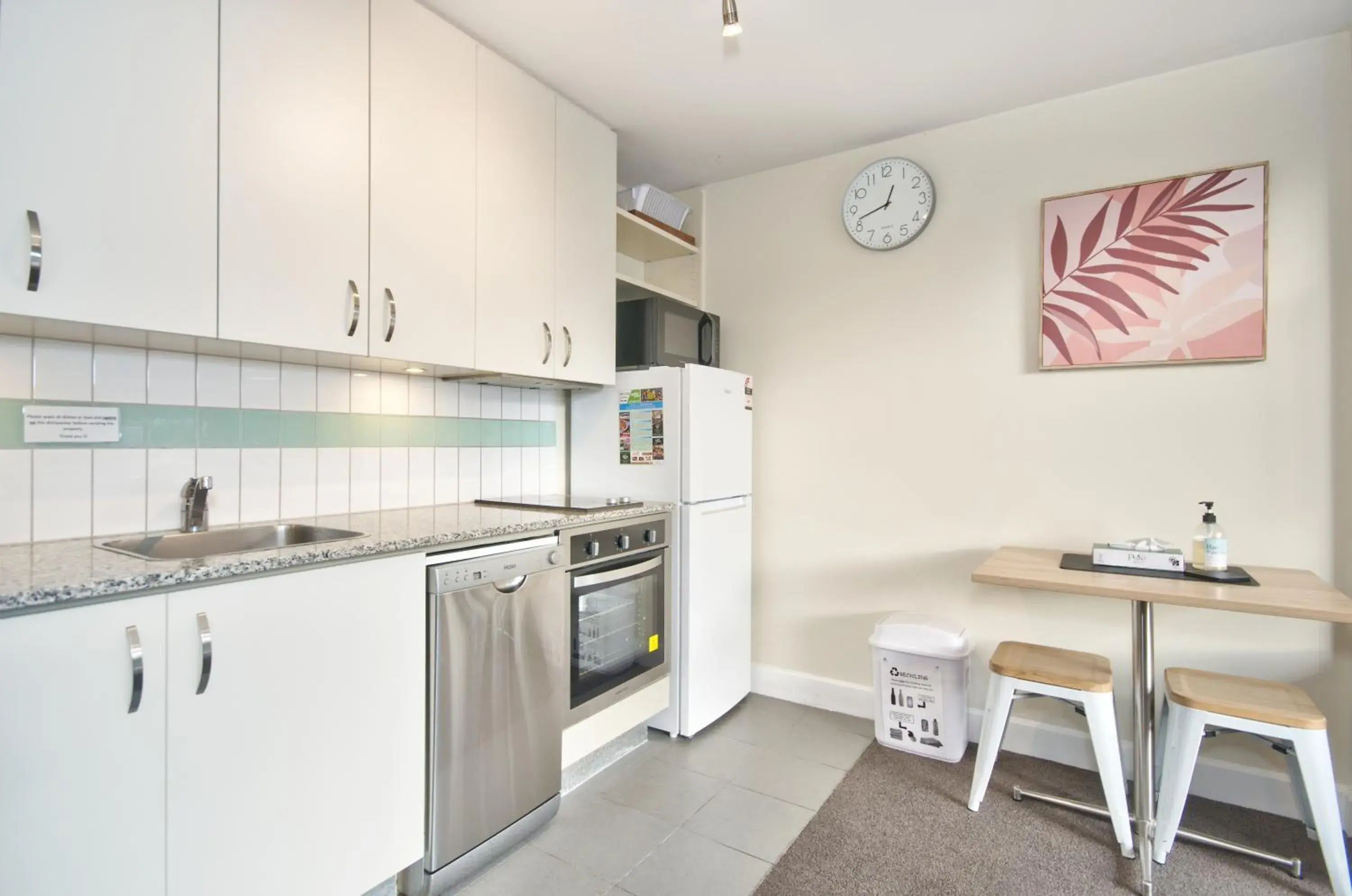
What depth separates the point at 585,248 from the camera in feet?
8.39

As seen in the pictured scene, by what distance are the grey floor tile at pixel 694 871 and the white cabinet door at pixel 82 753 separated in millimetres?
1112

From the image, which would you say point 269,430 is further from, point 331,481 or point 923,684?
point 923,684

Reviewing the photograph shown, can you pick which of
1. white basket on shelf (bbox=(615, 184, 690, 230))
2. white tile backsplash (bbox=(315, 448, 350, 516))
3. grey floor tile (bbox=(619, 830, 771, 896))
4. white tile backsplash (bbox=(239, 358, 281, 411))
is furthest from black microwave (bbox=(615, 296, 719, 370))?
grey floor tile (bbox=(619, 830, 771, 896))

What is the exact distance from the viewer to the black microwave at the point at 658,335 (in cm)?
281

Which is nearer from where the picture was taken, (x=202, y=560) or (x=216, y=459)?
(x=202, y=560)

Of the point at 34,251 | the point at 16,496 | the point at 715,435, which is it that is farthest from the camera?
the point at 715,435

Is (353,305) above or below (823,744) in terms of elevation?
above

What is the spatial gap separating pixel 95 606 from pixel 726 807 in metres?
1.79

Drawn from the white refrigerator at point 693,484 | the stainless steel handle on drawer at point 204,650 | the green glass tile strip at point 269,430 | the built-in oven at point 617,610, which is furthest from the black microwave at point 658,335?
the stainless steel handle on drawer at point 204,650

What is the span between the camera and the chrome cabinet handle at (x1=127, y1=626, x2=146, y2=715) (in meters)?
1.19

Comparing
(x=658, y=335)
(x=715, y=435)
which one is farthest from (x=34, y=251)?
(x=715, y=435)

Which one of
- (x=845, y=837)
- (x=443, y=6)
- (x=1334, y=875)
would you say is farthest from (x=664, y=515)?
(x=1334, y=875)

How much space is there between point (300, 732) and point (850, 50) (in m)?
2.49

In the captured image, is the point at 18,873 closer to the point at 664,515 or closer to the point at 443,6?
the point at 664,515
